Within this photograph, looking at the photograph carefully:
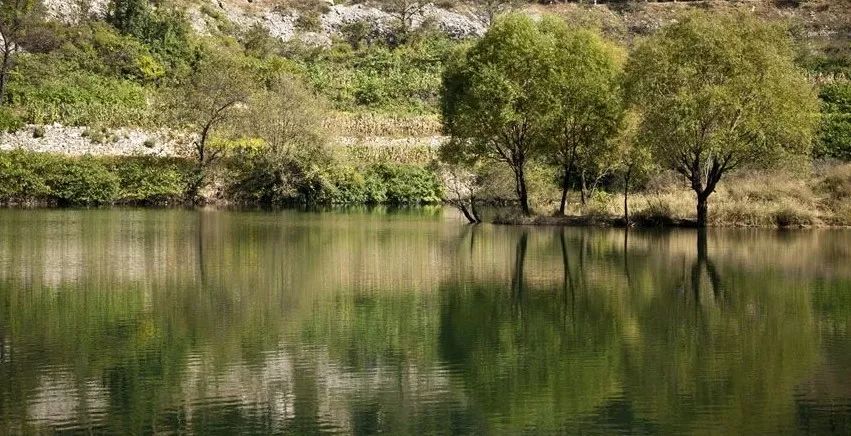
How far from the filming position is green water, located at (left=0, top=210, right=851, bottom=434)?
48.0ft

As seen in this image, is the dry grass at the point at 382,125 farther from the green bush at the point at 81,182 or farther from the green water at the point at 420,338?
the green water at the point at 420,338

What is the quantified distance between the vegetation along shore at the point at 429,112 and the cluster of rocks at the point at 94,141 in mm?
161

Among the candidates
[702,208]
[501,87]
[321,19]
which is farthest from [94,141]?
[321,19]

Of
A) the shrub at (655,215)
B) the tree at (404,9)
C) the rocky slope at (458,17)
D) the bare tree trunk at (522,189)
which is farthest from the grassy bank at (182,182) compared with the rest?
the tree at (404,9)

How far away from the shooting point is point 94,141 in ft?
216

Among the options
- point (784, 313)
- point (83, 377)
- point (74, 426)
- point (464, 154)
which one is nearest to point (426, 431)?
point (74, 426)

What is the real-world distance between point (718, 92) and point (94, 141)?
37937mm

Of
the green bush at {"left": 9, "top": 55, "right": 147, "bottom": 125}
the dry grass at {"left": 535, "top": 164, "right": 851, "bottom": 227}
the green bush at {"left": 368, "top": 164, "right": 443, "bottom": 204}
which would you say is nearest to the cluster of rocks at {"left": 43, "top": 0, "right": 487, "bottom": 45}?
the green bush at {"left": 9, "top": 55, "right": 147, "bottom": 125}

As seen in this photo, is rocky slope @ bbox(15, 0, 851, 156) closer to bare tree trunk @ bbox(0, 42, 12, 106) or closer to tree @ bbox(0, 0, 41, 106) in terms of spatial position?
tree @ bbox(0, 0, 41, 106)

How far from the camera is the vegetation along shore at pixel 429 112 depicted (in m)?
44.8

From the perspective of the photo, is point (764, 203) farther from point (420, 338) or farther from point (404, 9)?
point (404, 9)

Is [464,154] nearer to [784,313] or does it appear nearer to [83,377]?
[784,313]

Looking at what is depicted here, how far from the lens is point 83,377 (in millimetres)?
16547

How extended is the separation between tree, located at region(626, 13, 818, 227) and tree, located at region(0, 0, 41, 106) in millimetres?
39947
